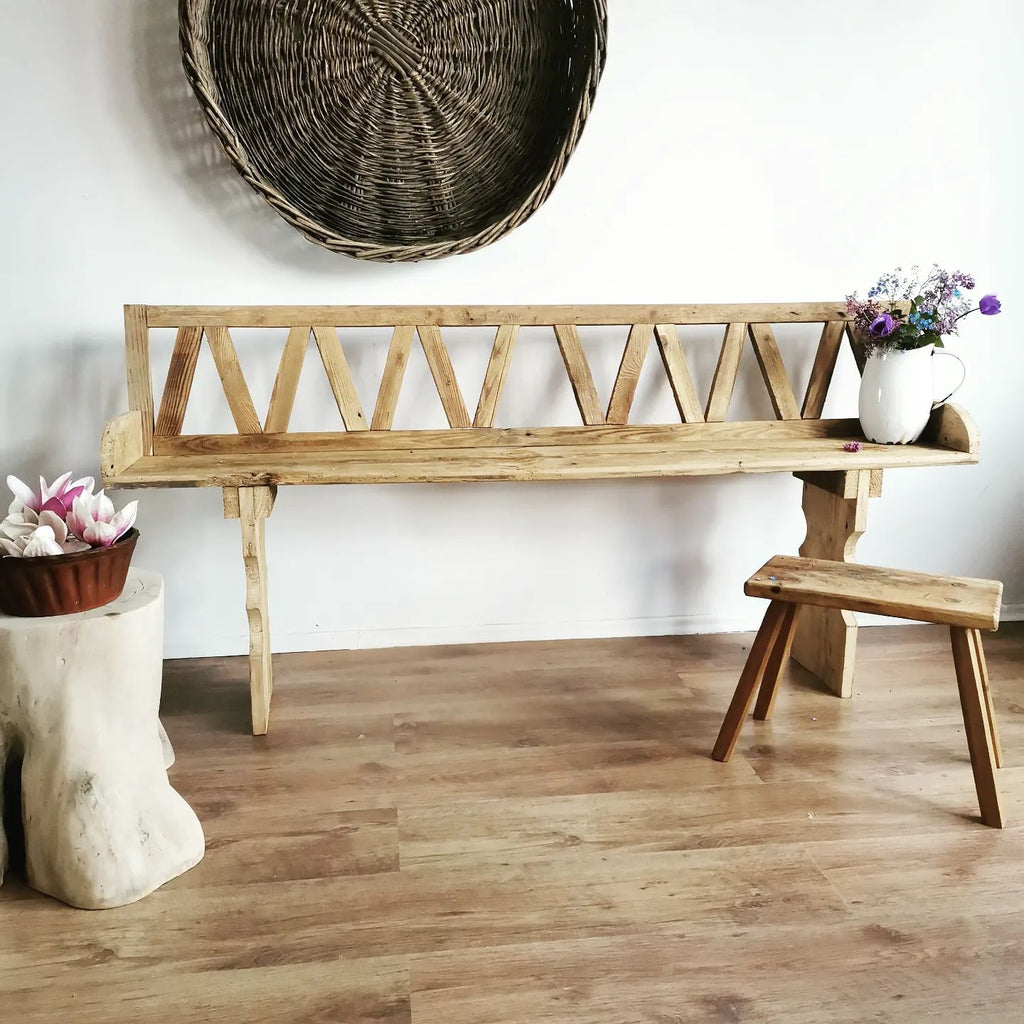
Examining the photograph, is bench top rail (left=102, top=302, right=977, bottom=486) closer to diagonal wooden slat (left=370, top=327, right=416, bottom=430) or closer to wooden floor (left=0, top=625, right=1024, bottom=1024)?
diagonal wooden slat (left=370, top=327, right=416, bottom=430)

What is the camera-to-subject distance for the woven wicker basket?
2053 mm

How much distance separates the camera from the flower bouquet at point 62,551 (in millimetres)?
1409

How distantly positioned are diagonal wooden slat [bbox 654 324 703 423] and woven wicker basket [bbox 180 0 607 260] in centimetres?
45

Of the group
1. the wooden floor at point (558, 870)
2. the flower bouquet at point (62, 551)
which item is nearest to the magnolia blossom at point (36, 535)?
the flower bouquet at point (62, 551)

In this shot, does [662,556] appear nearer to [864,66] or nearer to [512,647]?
[512,647]

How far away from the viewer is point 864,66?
2312 millimetres

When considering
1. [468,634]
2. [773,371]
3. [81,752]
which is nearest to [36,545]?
[81,752]

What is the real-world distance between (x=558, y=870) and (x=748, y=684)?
58cm

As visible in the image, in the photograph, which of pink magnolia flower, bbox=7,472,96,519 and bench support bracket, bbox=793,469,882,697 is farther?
bench support bracket, bbox=793,469,882,697

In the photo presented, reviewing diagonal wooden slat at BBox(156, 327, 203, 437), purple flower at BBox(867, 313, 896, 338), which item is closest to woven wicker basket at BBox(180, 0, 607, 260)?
diagonal wooden slat at BBox(156, 327, 203, 437)

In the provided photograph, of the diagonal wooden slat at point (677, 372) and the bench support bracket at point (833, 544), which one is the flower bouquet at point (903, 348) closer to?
the bench support bracket at point (833, 544)

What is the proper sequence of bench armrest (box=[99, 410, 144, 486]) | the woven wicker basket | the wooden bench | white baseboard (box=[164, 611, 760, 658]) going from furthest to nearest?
white baseboard (box=[164, 611, 760, 658])
the woven wicker basket
the wooden bench
bench armrest (box=[99, 410, 144, 486])

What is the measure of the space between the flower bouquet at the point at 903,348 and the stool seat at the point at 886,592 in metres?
0.45

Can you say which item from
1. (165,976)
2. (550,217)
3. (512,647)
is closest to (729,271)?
(550,217)
